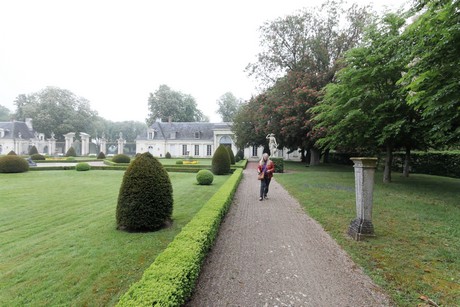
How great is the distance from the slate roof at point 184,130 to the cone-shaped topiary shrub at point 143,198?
126 ft

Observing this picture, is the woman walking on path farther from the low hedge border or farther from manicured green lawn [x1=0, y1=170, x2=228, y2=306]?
the low hedge border

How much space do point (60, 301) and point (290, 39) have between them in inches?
951

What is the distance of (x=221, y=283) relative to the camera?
3.07m

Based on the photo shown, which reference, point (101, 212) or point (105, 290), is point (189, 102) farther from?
point (105, 290)

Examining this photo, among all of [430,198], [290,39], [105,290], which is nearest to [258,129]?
[290,39]

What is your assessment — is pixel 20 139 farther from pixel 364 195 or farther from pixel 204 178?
pixel 364 195

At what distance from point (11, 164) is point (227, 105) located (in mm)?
47103

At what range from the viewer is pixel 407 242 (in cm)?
432

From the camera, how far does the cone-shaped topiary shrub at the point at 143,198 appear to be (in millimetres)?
4766

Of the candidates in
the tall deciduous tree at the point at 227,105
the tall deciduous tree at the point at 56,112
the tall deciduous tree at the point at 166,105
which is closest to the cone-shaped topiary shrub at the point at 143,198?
the tall deciduous tree at the point at 166,105

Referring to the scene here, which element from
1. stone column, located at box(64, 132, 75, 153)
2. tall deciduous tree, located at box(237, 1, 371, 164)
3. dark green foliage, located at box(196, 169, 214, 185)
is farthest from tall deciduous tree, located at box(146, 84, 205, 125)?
dark green foliage, located at box(196, 169, 214, 185)

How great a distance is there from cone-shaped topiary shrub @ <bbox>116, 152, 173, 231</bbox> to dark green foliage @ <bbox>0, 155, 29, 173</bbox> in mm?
17353

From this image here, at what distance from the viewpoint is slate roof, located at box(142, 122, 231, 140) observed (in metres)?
44.0

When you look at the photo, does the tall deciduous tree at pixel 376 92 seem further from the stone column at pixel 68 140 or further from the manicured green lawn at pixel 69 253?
the stone column at pixel 68 140
